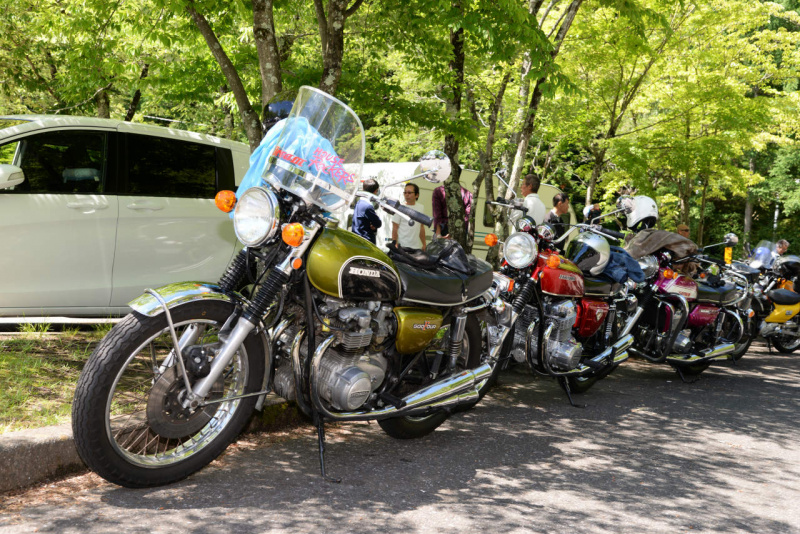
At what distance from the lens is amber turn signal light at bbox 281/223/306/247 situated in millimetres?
3338

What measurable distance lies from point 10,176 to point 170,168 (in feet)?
5.13

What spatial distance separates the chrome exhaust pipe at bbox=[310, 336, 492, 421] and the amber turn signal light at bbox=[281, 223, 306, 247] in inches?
24.4

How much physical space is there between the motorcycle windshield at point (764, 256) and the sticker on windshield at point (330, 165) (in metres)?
8.58

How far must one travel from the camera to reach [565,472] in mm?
4293

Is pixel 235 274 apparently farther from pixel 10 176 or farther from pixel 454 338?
pixel 10 176

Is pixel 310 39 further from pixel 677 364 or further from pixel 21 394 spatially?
pixel 21 394

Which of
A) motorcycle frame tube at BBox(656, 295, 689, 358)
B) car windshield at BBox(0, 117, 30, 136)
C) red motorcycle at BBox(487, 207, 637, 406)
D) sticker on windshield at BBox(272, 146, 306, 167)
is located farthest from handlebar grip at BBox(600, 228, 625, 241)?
car windshield at BBox(0, 117, 30, 136)

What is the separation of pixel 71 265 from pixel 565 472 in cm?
441

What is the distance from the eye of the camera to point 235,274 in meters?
3.63

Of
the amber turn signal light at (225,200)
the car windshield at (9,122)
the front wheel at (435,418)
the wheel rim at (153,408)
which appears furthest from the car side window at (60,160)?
the front wheel at (435,418)

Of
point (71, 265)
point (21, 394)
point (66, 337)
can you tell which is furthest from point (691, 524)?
point (71, 265)

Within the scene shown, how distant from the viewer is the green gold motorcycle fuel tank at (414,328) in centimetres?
405

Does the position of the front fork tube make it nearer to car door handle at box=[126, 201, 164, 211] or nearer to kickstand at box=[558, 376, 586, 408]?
kickstand at box=[558, 376, 586, 408]

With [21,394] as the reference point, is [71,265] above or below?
above
